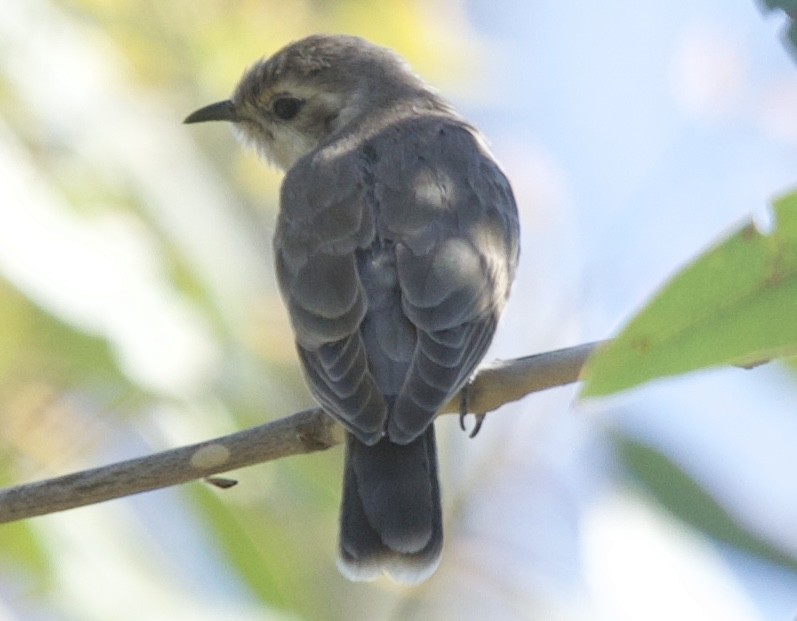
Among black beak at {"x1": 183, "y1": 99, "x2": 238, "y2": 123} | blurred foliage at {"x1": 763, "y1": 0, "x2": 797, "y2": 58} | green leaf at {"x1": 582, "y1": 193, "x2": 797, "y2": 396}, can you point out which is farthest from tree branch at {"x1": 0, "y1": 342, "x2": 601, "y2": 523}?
black beak at {"x1": 183, "y1": 99, "x2": 238, "y2": 123}

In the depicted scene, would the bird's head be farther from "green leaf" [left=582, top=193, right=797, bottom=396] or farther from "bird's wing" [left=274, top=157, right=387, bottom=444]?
"green leaf" [left=582, top=193, right=797, bottom=396]

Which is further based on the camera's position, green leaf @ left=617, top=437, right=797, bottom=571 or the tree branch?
green leaf @ left=617, top=437, right=797, bottom=571

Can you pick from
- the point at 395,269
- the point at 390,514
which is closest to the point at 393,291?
the point at 395,269

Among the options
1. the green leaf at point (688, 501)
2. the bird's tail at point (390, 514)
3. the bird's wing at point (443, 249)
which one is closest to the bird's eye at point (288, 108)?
the bird's wing at point (443, 249)

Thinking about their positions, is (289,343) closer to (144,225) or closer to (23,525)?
(144,225)

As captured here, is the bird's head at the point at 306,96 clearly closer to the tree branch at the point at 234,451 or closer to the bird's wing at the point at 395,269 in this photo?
the bird's wing at the point at 395,269

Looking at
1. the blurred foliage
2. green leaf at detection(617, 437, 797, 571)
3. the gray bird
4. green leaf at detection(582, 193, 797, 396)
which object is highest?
the blurred foliage

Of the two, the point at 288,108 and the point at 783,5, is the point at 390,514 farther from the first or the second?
the point at 288,108

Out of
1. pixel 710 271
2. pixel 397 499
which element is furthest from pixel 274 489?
pixel 710 271
